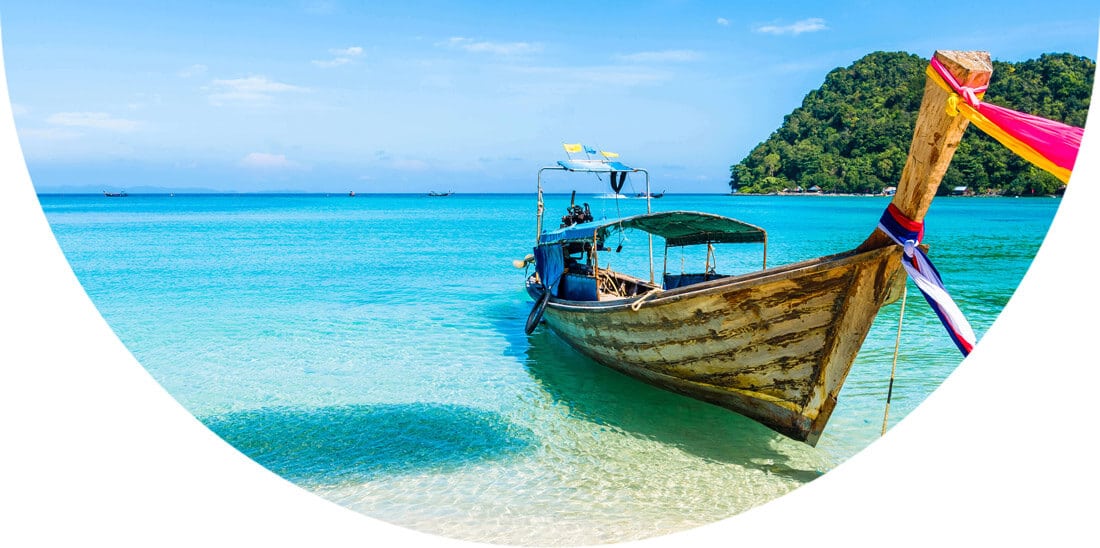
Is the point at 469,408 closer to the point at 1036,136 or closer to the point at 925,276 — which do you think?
the point at 925,276

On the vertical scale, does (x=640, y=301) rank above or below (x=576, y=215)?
below

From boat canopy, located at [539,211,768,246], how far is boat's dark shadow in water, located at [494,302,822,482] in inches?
71.4

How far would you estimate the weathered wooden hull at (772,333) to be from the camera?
4.98 metres

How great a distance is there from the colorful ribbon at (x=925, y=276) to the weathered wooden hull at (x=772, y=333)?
49 centimetres

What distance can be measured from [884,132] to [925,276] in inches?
3263

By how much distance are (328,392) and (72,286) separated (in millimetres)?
4549

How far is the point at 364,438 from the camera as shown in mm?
6543

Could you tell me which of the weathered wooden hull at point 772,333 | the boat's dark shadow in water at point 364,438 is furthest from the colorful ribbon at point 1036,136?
the boat's dark shadow in water at point 364,438

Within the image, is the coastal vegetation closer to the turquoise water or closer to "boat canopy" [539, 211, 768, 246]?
the turquoise water

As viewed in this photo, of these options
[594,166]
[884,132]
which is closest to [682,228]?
[594,166]

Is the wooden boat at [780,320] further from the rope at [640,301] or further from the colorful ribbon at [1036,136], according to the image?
the colorful ribbon at [1036,136]

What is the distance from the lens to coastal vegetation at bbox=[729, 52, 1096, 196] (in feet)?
192

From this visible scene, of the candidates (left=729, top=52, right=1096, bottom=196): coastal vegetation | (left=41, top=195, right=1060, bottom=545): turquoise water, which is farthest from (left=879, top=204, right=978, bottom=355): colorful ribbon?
(left=729, top=52, right=1096, bottom=196): coastal vegetation

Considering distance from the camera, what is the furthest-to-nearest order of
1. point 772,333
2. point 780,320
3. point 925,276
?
point 772,333 → point 780,320 → point 925,276
